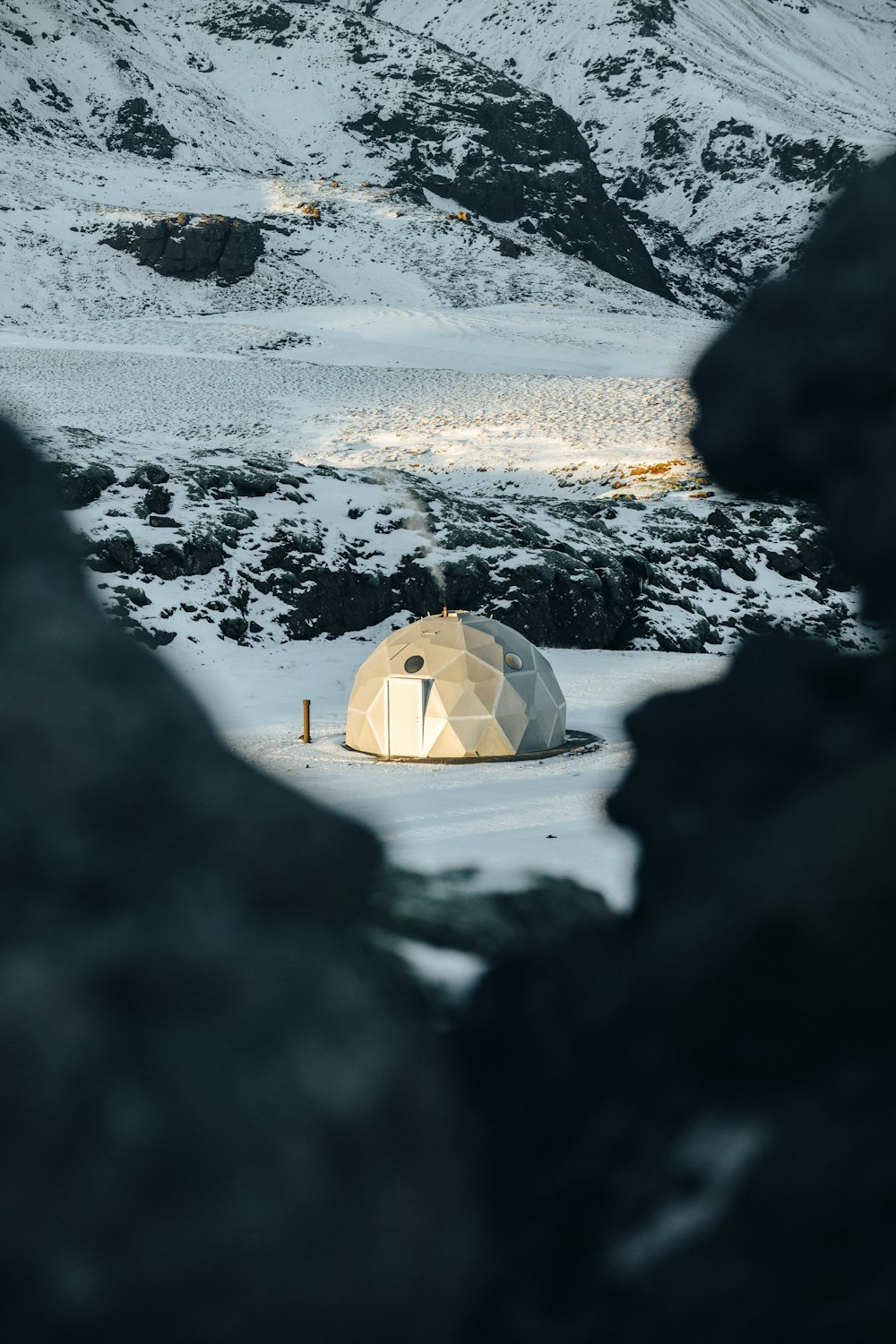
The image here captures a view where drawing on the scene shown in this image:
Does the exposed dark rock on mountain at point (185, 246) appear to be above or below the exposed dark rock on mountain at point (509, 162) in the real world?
below

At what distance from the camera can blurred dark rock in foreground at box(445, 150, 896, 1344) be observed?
3.48ft

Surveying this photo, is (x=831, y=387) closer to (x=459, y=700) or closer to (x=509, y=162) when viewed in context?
(x=459, y=700)

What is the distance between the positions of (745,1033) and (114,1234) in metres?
0.62

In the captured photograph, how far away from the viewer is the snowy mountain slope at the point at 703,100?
3844 inches

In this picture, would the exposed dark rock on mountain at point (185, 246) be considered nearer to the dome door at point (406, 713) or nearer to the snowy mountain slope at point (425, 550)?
the snowy mountain slope at point (425, 550)

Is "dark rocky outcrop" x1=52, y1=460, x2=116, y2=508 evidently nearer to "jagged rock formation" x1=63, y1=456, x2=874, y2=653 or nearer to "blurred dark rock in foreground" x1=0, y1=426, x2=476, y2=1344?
"jagged rock formation" x1=63, y1=456, x2=874, y2=653

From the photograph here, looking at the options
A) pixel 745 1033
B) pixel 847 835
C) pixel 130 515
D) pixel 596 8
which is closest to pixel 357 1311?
pixel 745 1033

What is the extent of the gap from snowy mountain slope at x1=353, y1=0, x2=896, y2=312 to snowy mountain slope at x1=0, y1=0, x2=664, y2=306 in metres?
13.3

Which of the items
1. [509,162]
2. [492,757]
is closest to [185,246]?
[509,162]

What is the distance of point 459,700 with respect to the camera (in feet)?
34.8

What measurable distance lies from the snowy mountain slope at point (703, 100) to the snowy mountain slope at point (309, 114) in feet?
43.5

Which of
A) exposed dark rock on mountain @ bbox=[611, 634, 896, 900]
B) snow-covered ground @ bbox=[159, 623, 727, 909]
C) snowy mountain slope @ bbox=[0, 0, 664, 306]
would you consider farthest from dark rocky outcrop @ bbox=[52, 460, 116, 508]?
snowy mountain slope @ bbox=[0, 0, 664, 306]

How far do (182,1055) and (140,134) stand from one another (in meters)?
97.6

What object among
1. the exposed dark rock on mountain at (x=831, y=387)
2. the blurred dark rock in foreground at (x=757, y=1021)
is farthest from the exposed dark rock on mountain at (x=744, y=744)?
the exposed dark rock on mountain at (x=831, y=387)
